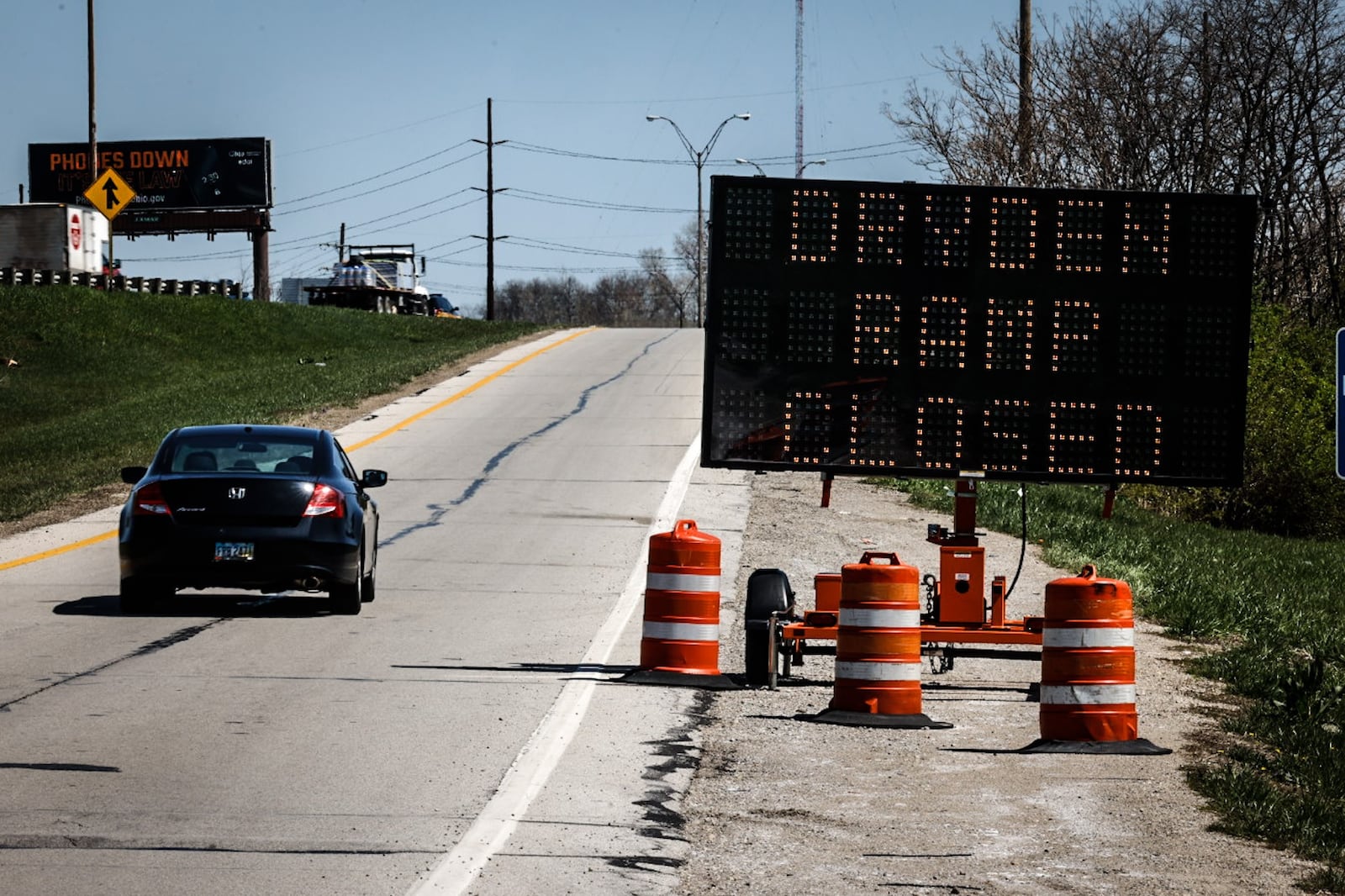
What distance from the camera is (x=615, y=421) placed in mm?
34719

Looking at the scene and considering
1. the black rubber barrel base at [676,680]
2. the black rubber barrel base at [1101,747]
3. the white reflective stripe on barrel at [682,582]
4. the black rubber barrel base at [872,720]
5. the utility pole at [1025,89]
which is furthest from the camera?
the utility pole at [1025,89]

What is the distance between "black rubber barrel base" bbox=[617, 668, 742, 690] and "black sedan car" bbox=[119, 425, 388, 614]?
338cm

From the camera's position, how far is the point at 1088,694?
1050 cm

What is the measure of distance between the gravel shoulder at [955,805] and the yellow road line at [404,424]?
→ 8.58 metres

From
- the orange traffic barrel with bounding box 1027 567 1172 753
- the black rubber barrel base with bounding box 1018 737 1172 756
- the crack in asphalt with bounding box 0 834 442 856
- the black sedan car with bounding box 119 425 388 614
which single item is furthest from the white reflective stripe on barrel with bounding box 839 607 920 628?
the black sedan car with bounding box 119 425 388 614

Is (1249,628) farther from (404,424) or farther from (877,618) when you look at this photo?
(404,424)

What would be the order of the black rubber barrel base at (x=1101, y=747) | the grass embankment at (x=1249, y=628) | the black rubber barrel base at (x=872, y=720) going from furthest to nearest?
1. the black rubber barrel base at (x=872, y=720)
2. the black rubber barrel base at (x=1101, y=747)
3. the grass embankment at (x=1249, y=628)

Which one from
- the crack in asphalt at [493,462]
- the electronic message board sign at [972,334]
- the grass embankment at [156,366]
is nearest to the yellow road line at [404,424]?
the grass embankment at [156,366]

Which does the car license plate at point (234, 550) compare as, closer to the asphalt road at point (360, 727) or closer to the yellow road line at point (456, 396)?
the asphalt road at point (360, 727)

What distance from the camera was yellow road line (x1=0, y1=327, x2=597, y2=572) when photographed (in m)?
19.3

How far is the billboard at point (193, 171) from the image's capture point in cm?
8594

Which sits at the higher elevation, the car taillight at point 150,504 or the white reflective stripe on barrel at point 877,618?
the car taillight at point 150,504

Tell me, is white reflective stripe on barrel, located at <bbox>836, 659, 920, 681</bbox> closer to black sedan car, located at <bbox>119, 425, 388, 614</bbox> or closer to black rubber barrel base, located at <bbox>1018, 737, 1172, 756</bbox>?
black rubber barrel base, located at <bbox>1018, 737, 1172, 756</bbox>

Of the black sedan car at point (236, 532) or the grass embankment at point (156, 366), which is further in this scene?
the grass embankment at point (156, 366)
